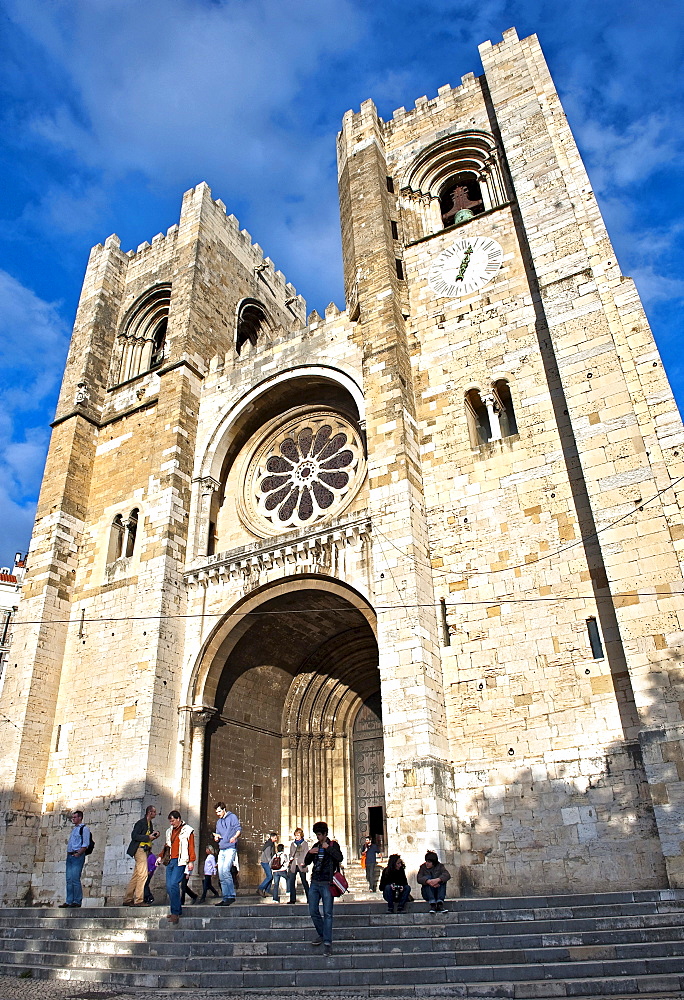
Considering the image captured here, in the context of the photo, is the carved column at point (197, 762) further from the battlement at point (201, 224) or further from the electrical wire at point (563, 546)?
the battlement at point (201, 224)

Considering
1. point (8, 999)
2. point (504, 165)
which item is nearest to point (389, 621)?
point (8, 999)

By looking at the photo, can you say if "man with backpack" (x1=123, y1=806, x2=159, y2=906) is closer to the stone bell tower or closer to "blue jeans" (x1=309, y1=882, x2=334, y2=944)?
the stone bell tower

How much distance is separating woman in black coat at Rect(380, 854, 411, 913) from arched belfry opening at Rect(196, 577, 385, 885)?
4768 mm

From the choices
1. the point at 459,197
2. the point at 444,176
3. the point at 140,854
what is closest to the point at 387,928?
the point at 140,854

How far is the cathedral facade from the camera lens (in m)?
9.27

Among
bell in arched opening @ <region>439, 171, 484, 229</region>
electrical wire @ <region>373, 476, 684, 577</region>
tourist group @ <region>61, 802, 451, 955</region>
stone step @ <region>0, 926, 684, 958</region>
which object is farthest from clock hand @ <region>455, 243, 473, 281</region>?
stone step @ <region>0, 926, 684, 958</region>

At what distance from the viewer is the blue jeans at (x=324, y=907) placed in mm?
6152

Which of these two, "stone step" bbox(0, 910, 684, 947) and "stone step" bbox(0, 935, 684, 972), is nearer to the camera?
"stone step" bbox(0, 935, 684, 972)

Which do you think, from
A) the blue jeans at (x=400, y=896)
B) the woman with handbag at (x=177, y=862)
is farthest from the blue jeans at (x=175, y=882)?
the blue jeans at (x=400, y=896)

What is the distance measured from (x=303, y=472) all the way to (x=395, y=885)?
8.39m

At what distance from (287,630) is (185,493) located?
3.47m

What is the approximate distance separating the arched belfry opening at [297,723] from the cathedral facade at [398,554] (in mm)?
57

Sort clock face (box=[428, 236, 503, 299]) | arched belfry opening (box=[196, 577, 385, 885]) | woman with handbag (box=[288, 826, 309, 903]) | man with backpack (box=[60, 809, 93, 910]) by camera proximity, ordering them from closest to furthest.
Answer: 1. man with backpack (box=[60, 809, 93, 910])
2. woman with handbag (box=[288, 826, 309, 903])
3. arched belfry opening (box=[196, 577, 385, 885])
4. clock face (box=[428, 236, 503, 299])

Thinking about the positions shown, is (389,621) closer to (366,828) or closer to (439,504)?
(439,504)
